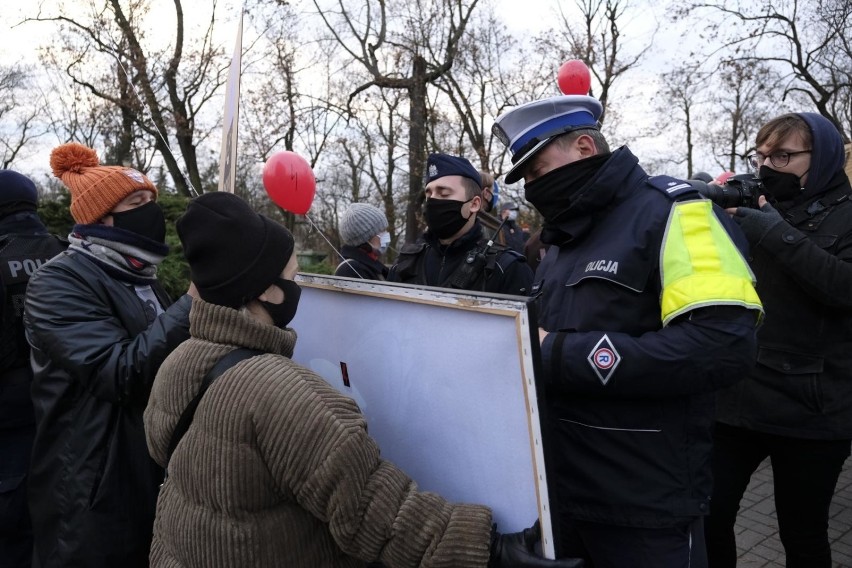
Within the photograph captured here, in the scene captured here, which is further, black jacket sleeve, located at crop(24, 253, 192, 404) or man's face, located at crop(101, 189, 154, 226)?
man's face, located at crop(101, 189, 154, 226)

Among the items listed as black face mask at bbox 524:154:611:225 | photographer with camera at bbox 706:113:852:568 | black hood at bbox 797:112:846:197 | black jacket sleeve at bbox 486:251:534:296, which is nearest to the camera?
black face mask at bbox 524:154:611:225

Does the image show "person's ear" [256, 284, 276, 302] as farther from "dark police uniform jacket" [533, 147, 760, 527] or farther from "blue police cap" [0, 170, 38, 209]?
"blue police cap" [0, 170, 38, 209]

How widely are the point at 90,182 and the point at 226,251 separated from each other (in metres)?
1.22

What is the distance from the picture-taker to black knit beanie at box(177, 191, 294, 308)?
1450mm

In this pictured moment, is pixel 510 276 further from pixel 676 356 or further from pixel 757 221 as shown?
pixel 676 356

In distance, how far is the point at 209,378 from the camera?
1.40 metres

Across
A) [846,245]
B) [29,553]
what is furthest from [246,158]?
[846,245]

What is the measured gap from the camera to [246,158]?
1758cm

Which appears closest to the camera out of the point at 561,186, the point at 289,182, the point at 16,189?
the point at 561,186

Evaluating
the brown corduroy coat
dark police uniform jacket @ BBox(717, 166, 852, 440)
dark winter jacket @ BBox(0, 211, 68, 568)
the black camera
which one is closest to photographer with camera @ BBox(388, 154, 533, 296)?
the black camera

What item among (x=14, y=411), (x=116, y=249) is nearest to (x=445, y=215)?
(x=116, y=249)

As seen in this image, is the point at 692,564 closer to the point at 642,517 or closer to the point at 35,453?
the point at 642,517

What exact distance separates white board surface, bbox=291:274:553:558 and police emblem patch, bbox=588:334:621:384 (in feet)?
1.13

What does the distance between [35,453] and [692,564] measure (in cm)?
209
